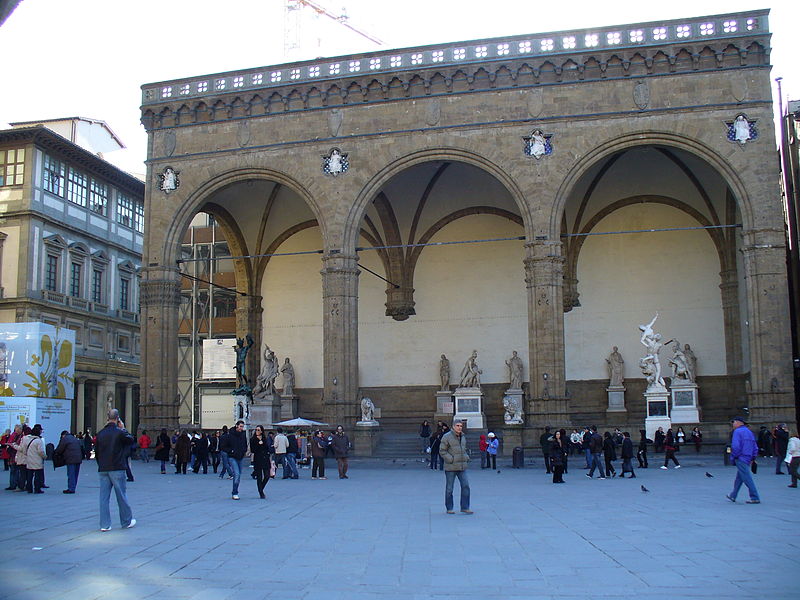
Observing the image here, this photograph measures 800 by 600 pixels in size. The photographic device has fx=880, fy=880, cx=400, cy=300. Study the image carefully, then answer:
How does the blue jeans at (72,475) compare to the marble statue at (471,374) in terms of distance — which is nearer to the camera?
the blue jeans at (72,475)

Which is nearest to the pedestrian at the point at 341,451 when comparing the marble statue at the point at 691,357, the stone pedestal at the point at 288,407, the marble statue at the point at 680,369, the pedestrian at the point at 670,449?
the pedestrian at the point at 670,449

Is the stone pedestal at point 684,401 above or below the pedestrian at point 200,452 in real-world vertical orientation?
above

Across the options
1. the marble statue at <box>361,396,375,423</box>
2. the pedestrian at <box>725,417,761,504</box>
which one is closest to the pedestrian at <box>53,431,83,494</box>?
the pedestrian at <box>725,417,761,504</box>

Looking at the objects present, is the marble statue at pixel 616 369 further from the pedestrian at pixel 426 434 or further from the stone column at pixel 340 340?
the stone column at pixel 340 340

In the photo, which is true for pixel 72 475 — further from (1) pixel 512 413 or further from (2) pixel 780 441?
(2) pixel 780 441

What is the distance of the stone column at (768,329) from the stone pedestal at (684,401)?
3015mm

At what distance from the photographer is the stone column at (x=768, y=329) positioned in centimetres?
2695

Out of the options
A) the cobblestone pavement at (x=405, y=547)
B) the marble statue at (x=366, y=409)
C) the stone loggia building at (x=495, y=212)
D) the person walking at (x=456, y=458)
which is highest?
the stone loggia building at (x=495, y=212)

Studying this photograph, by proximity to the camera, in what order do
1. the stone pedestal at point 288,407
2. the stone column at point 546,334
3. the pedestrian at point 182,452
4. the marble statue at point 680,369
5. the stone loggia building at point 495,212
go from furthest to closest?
1. the stone pedestal at point 288,407
2. the marble statue at point 680,369
3. the stone loggia building at point 495,212
4. the stone column at point 546,334
5. the pedestrian at point 182,452

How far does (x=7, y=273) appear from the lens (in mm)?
42188

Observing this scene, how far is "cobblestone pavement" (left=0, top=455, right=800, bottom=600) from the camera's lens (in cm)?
786

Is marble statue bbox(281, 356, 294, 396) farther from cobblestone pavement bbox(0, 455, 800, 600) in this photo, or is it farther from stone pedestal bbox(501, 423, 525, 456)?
cobblestone pavement bbox(0, 455, 800, 600)

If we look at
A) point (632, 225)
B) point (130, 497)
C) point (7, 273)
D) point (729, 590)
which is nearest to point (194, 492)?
point (130, 497)

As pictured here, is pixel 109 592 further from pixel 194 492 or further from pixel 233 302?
pixel 233 302
